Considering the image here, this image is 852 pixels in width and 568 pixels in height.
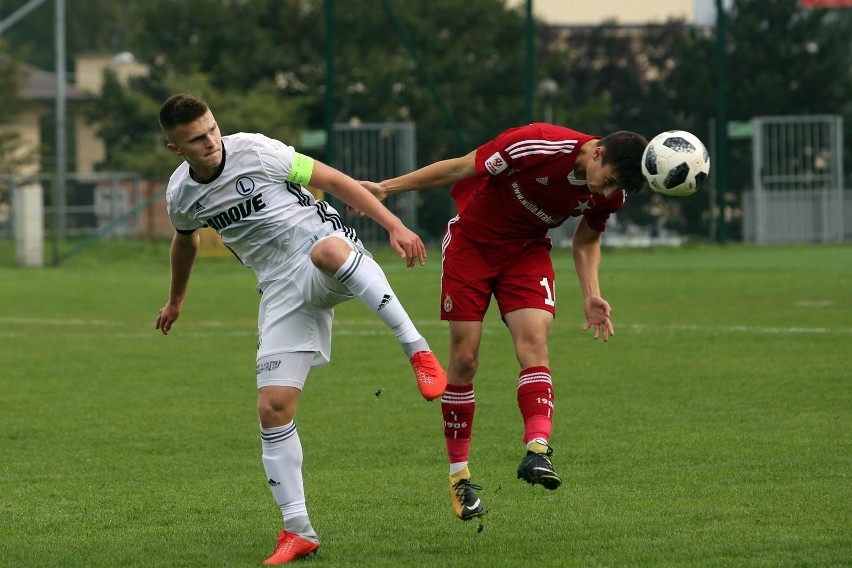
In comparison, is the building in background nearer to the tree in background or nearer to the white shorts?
the tree in background

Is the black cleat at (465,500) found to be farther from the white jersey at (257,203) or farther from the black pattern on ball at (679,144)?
the black pattern on ball at (679,144)

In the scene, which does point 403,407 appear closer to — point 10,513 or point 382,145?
point 10,513

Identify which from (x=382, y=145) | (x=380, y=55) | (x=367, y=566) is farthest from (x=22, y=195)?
(x=367, y=566)

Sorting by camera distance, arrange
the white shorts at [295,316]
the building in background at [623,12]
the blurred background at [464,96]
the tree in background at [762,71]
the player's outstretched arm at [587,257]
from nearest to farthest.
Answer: the white shorts at [295,316] → the player's outstretched arm at [587,257] → the blurred background at [464,96] → the tree in background at [762,71] → the building in background at [623,12]

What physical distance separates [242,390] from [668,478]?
16.0 ft

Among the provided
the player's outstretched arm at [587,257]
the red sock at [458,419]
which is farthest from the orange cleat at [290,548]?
the player's outstretched arm at [587,257]

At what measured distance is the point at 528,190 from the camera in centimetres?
735

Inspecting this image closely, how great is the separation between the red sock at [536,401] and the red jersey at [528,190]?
31.1 inches

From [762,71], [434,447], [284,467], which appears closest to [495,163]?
[284,467]

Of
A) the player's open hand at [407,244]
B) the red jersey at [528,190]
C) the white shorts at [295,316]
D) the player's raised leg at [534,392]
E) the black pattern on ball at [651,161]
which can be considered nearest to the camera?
the player's open hand at [407,244]

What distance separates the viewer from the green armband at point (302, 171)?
645 centimetres

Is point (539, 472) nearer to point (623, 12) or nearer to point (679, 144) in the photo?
point (679, 144)

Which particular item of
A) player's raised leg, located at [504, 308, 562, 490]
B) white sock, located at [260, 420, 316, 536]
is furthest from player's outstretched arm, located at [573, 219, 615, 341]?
white sock, located at [260, 420, 316, 536]

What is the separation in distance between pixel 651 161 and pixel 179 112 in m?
2.15
